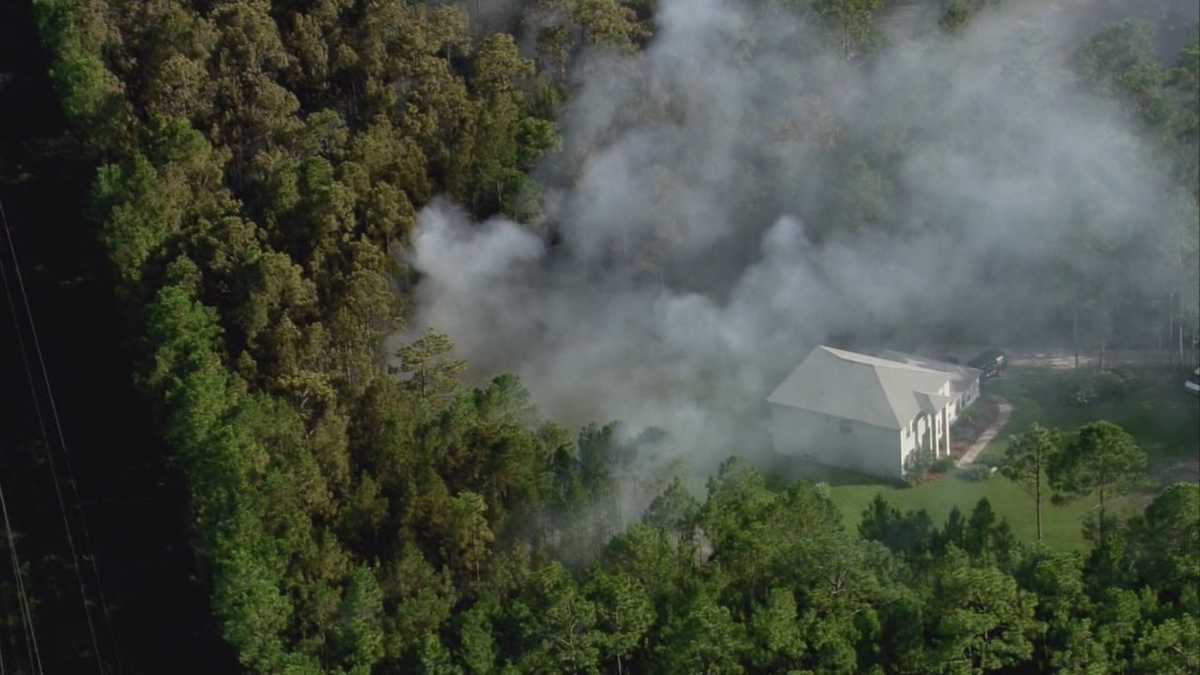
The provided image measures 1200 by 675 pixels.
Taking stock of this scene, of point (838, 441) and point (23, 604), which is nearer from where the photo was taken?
point (23, 604)

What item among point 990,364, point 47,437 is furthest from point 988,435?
point 47,437

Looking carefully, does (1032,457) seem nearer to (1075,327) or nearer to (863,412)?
(863,412)

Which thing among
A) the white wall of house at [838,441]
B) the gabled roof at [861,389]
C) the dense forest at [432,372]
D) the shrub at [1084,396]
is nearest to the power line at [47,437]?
the dense forest at [432,372]

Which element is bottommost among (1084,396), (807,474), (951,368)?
(807,474)

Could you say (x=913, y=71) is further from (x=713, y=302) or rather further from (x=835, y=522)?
(x=835, y=522)

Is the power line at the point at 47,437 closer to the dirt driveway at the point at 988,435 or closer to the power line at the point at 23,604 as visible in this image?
the power line at the point at 23,604

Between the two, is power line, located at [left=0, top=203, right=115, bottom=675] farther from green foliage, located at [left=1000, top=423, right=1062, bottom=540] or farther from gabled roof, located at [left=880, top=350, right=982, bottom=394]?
gabled roof, located at [left=880, top=350, right=982, bottom=394]

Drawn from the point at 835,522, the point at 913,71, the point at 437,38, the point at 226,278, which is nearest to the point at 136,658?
the point at 226,278

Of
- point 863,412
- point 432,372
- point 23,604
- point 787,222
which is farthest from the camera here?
point 787,222
